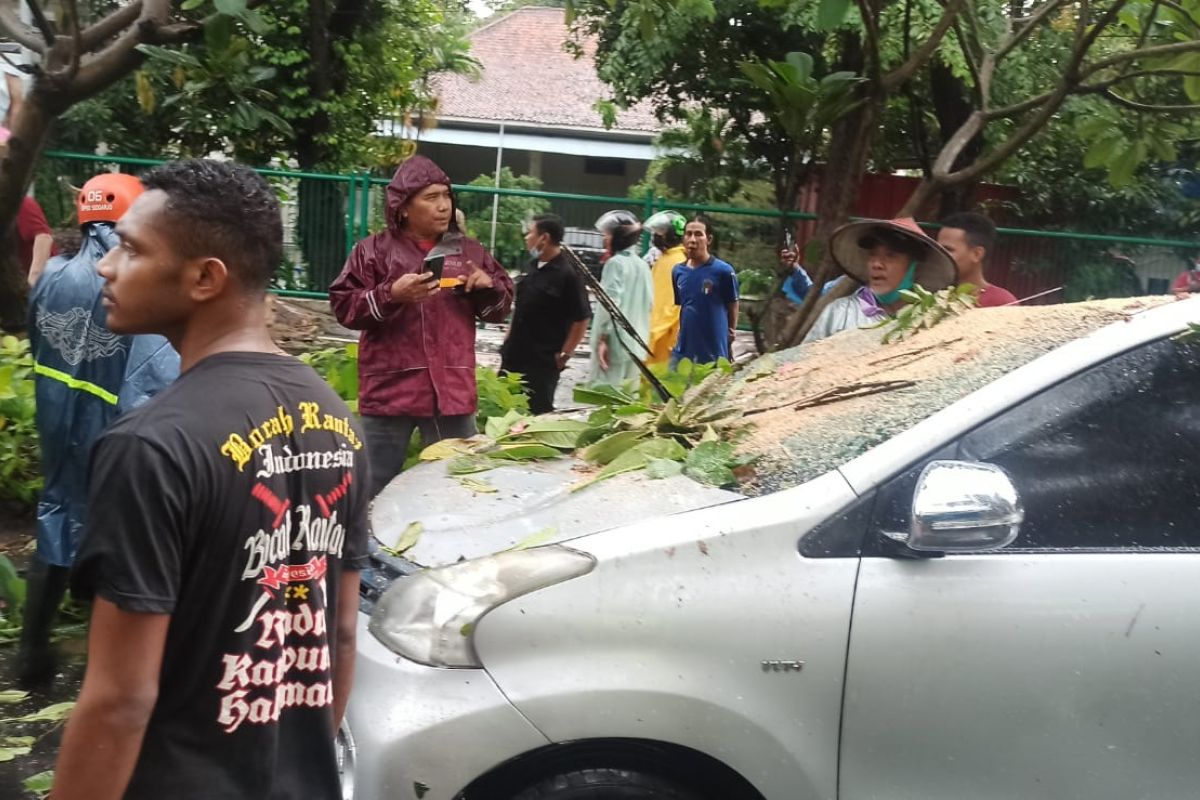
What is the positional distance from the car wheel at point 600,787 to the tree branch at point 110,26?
4.04 m

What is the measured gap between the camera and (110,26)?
5168 mm

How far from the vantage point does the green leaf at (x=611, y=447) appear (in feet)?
10.6

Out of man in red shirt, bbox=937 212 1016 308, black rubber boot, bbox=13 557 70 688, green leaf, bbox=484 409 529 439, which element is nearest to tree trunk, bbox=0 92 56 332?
black rubber boot, bbox=13 557 70 688

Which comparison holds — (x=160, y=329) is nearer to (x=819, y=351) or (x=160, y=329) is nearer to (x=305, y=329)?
(x=819, y=351)

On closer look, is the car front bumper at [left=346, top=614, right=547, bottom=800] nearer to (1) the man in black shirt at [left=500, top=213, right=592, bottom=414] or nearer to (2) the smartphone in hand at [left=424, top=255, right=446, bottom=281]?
(2) the smartphone in hand at [left=424, top=255, right=446, bottom=281]

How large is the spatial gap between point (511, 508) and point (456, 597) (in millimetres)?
441

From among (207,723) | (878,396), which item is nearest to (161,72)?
(878,396)

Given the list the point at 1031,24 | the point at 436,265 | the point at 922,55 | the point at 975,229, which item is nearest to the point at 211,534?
the point at 436,265

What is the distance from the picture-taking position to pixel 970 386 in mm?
2686

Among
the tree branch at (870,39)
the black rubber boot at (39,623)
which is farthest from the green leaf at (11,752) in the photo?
the tree branch at (870,39)

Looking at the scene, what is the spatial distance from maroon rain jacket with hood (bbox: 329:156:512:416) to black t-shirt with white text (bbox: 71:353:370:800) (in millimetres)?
2885

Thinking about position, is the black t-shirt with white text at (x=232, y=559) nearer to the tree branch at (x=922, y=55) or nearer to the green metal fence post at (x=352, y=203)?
the tree branch at (x=922, y=55)

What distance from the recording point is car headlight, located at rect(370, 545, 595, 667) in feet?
7.93

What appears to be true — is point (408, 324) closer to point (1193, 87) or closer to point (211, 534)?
point (211, 534)
